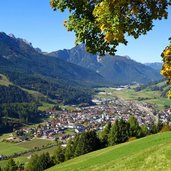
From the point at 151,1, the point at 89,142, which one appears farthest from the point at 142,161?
the point at 89,142

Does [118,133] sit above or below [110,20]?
below

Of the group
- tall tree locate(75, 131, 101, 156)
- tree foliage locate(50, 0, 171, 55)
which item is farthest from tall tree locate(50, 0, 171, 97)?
tall tree locate(75, 131, 101, 156)

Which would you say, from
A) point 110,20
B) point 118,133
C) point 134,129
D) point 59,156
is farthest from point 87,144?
point 110,20

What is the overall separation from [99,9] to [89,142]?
8292 cm

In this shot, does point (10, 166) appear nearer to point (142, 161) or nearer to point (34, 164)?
point (34, 164)

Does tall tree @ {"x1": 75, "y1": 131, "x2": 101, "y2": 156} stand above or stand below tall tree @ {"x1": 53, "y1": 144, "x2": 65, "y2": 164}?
above

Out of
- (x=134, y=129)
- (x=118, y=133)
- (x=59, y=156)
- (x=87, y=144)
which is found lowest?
(x=59, y=156)

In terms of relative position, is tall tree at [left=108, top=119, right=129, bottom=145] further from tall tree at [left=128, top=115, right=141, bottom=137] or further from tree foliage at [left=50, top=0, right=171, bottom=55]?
tree foliage at [left=50, top=0, right=171, bottom=55]

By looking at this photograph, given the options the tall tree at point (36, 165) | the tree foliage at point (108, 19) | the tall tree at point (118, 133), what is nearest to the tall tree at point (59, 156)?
the tall tree at point (36, 165)

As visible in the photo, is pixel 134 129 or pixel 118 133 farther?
pixel 134 129

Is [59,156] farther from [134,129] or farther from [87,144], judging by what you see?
[134,129]

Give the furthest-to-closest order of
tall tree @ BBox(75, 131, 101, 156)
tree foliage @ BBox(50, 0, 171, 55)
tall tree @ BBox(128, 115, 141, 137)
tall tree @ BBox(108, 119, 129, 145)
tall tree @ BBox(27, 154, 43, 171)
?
tall tree @ BBox(128, 115, 141, 137), tall tree @ BBox(108, 119, 129, 145), tall tree @ BBox(75, 131, 101, 156), tall tree @ BBox(27, 154, 43, 171), tree foliage @ BBox(50, 0, 171, 55)

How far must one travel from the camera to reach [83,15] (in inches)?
706

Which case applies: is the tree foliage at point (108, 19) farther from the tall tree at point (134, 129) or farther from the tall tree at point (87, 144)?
the tall tree at point (134, 129)
